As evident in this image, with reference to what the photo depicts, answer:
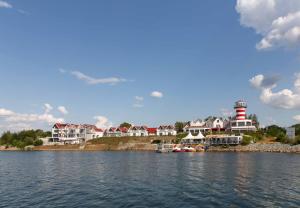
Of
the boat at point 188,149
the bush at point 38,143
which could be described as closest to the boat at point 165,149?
the boat at point 188,149

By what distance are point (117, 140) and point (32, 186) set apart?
131 m

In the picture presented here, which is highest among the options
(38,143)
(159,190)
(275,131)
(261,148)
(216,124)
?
(216,124)

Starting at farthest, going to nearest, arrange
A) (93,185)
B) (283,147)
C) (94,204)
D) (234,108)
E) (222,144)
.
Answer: (234,108), (222,144), (283,147), (93,185), (94,204)

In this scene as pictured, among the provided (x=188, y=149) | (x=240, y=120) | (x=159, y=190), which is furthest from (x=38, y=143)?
(x=159, y=190)

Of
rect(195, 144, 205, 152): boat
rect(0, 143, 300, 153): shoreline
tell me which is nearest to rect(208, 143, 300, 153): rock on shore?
rect(0, 143, 300, 153): shoreline

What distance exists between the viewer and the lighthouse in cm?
16388

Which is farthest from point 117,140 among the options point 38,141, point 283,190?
point 283,190

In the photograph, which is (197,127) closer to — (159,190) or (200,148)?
(200,148)

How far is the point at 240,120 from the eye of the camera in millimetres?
166250

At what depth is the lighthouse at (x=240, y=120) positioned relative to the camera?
16388 cm

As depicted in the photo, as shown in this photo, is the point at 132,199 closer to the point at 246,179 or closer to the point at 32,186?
the point at 32,186

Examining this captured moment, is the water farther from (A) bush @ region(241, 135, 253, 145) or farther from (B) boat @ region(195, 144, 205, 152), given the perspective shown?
(A) bush @ region(241, 135, 253, 145)

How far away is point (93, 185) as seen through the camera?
151ft

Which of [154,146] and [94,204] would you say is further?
[154,146]
